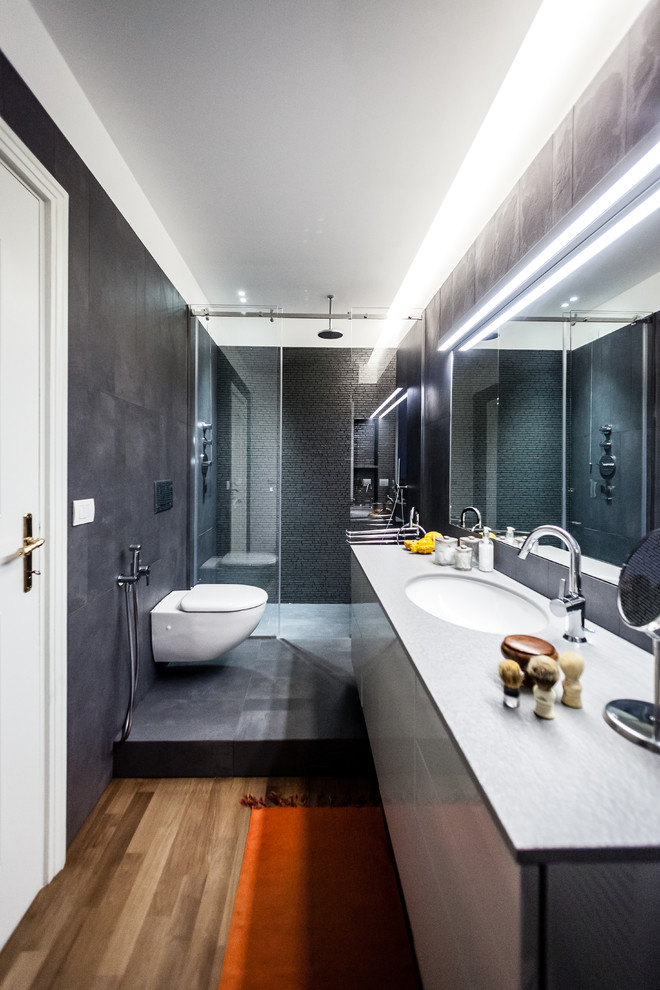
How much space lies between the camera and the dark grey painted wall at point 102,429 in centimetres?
145

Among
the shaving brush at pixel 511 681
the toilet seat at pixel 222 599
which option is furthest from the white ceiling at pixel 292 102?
the toilet seat at pixel 222 599

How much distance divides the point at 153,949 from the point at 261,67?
8.73 feet

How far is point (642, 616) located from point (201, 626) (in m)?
1.98

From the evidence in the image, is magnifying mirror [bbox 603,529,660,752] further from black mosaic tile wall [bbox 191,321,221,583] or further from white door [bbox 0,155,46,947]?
black mosaic tile wall [bbox 191,321,221,583]

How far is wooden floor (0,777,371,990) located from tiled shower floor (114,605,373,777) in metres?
0.07

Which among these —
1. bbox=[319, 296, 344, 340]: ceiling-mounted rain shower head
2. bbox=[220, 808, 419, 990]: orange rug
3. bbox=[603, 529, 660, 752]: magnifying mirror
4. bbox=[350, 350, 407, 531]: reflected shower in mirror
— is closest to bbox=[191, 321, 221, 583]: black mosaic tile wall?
bbox=[319, 296, 344, 340]: ceiling-mounted rain shower head

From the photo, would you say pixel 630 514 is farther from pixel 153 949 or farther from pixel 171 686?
pixel 171 686

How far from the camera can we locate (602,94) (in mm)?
1124

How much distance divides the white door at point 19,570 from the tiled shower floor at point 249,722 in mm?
544

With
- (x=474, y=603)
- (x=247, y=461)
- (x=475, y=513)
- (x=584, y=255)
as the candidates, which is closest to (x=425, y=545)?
(x=475, y=513)

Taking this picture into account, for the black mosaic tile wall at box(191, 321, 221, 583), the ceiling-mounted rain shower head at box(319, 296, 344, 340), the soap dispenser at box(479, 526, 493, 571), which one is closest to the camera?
the soap dispenser at box(479, 526, 493, 571)

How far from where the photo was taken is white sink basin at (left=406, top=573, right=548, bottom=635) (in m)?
1.37

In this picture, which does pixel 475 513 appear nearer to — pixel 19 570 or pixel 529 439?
pixel 529 439

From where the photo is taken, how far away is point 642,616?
73 centimetres
